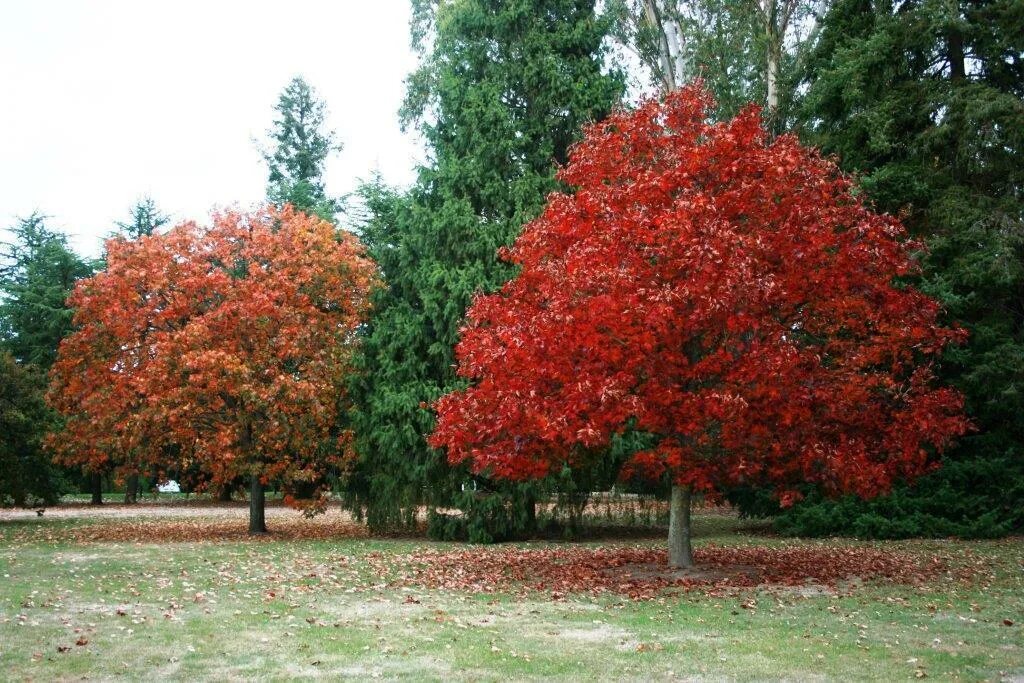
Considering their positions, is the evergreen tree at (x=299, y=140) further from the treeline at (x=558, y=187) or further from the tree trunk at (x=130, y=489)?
the treeline at (x=558, y=187)

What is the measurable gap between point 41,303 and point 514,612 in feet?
117

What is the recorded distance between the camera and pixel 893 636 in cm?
882

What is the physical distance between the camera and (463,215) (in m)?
21.0

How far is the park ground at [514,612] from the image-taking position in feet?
25.0

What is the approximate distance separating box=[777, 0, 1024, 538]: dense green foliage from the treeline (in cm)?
5

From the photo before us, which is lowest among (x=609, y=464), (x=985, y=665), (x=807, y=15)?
(x=985, y=665)

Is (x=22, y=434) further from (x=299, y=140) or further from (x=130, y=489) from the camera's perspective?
(x=299, y=140)

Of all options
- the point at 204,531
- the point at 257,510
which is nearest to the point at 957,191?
the point at 257,510

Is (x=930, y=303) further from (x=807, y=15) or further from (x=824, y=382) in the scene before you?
(x=807, y=15)

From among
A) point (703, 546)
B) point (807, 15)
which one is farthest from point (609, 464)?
point (807, 15)

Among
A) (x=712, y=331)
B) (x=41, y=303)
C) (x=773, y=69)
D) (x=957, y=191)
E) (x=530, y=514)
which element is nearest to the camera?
(x=712, y=331)

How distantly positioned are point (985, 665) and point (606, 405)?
17.9ft

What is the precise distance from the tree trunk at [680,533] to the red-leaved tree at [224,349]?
9.70 m

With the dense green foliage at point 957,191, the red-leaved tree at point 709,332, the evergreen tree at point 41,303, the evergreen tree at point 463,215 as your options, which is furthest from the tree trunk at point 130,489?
the red-leaved tree at point 709,332
